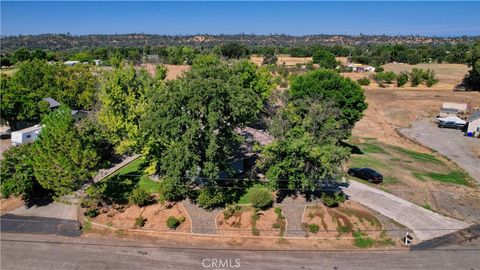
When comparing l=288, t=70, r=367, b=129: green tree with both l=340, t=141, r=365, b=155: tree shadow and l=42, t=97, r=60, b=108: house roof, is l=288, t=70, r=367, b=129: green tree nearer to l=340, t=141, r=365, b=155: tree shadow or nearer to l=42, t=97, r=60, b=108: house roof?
l=340, t=141, r=365, b=155: tree shadow

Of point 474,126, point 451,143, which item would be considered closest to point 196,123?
point 451,143

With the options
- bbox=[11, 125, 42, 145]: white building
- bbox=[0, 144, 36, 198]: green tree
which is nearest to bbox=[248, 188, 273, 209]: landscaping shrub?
bbox=[0, 144, 36, 198]: green tree

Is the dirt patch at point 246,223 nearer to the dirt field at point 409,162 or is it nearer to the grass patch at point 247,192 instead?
the grass patch at point 247,192

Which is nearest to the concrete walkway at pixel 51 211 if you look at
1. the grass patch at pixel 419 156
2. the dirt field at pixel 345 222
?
the dirt field at pixel 345 222

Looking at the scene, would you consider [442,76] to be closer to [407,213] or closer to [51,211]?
[407,213]

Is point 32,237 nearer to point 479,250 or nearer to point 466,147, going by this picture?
point 479,250

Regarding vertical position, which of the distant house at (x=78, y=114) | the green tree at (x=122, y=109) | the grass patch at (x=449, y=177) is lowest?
the grass patch at (x=449, y=177)
